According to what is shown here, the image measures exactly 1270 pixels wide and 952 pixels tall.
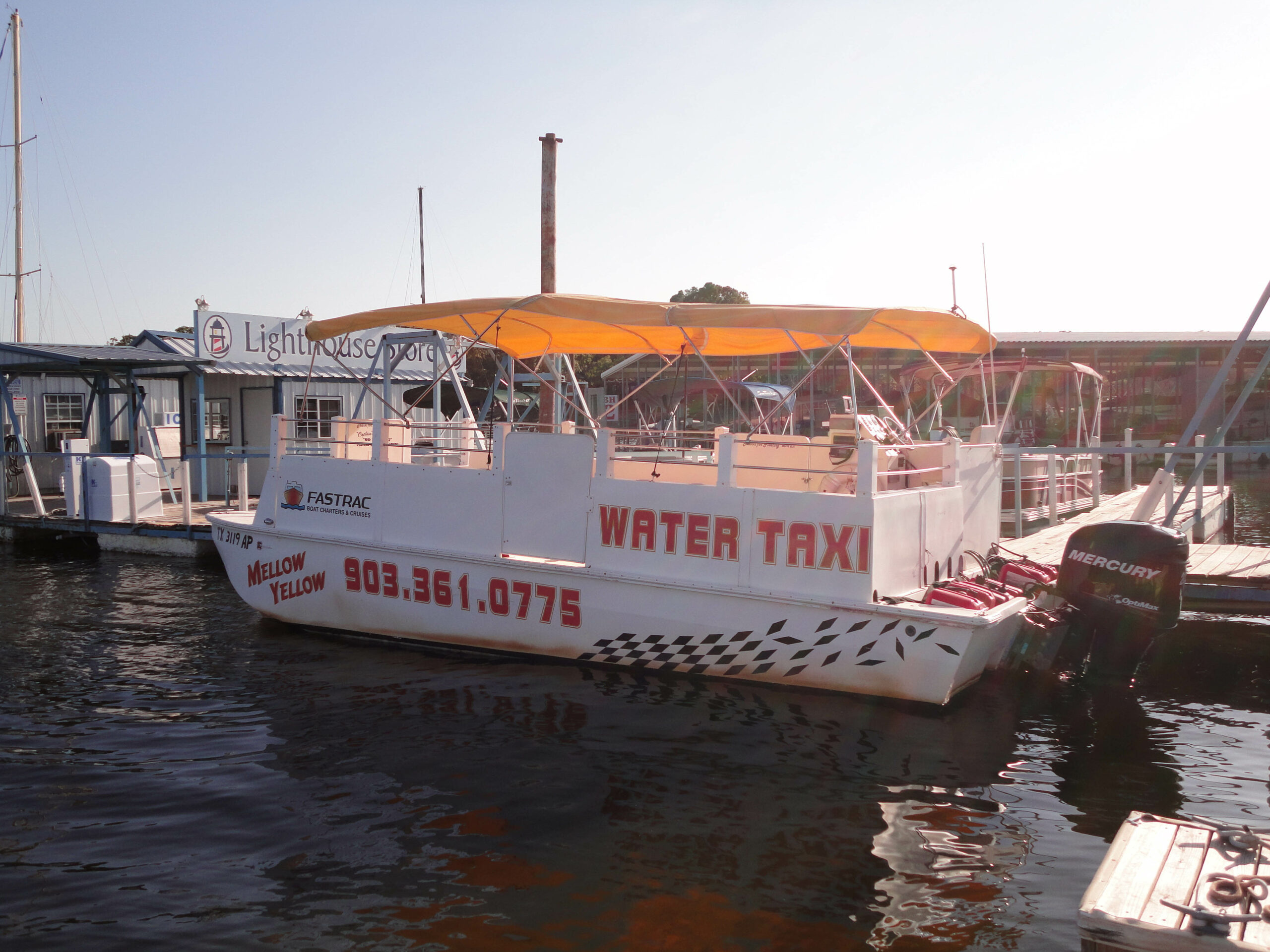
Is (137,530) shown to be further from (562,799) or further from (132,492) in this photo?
(562,799)

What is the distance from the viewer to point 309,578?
953 centimetres

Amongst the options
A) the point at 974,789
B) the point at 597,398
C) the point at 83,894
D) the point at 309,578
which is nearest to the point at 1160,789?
the point at 974,789

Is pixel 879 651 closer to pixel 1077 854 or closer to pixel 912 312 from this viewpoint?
pixel 1077 854

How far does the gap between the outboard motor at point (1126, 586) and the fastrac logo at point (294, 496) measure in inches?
284

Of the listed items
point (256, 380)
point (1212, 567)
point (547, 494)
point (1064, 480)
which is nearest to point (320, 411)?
point (256, 380)

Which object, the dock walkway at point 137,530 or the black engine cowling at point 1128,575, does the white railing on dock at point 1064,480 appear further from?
A: the dock walkway at point 137,530

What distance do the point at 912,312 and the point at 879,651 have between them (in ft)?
9.47

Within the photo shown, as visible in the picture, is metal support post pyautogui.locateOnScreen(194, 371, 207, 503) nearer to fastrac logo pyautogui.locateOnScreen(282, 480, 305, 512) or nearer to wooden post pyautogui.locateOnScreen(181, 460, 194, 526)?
wooden post pyautogui.locateOnScreen(181, 460, 194, 526)

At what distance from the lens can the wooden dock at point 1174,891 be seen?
3.06 m

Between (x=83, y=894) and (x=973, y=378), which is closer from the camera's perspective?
(x=83, y=894)

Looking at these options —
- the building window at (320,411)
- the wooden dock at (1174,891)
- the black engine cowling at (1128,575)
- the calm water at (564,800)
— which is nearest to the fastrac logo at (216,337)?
the building window at (320,411)

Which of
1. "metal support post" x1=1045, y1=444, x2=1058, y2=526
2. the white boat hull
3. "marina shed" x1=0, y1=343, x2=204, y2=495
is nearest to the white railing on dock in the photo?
"metal support post" x1=1045, y1=444, x2=1058, y2=526

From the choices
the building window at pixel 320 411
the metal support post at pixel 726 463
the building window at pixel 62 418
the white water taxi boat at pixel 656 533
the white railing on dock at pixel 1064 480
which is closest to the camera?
the white water taxi boat at pixel 656 533

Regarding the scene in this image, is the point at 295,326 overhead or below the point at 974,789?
overhead
